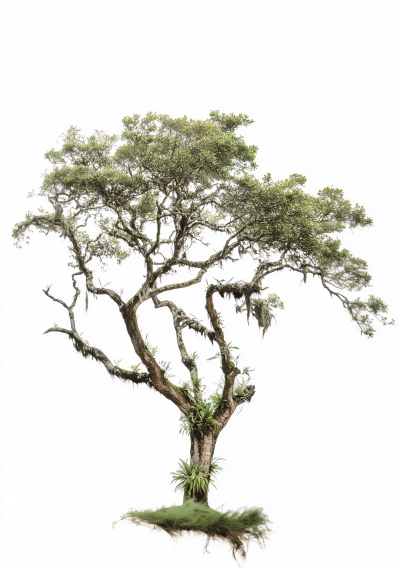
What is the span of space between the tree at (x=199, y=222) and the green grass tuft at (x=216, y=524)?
0.77 metres

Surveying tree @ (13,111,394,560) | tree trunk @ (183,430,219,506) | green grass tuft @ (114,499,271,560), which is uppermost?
tree @ (13,111,394,560)

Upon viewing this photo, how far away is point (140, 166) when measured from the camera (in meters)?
8.75

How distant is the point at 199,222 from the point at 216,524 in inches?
217

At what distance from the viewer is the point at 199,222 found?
30.4 feet

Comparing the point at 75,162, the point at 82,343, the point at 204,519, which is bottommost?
the point at 204,519

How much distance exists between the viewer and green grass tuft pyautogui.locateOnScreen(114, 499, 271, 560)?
304 inches

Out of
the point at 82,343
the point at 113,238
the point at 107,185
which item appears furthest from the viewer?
the point at 113,238

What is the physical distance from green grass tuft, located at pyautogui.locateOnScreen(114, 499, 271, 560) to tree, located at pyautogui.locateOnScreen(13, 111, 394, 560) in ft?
2.54

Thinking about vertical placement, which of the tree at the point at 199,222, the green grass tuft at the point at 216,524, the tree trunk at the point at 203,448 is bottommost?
the green grass tuft at the point at 216,524

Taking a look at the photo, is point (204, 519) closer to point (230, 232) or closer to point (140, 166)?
point (230, 232)

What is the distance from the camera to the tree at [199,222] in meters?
8.25

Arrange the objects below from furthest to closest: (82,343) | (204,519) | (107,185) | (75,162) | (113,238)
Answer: (113,238)
(82,343)
(75,162)
(107,185)
(204,519)

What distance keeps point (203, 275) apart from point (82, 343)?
3.19 m

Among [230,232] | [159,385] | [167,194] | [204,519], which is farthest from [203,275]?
[204,519]
